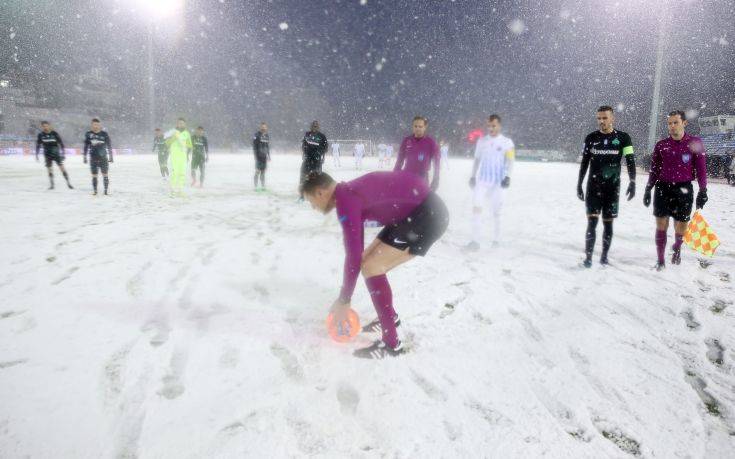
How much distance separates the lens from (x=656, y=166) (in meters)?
4.75

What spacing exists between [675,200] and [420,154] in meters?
3.07

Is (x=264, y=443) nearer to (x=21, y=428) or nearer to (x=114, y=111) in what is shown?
(x=21, y=428)

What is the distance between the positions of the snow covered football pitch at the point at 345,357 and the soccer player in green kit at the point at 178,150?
423cm

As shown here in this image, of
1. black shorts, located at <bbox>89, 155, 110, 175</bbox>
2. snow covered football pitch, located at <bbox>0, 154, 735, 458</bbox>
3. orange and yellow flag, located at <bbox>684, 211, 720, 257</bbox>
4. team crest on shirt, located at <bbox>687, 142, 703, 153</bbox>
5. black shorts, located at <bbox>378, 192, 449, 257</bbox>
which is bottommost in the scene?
snow covered football pitch, located at <bbox>0, 154, 735, 458</bbox>

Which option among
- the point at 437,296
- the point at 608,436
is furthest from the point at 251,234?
the point at 608,436

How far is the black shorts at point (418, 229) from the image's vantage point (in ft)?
8.06

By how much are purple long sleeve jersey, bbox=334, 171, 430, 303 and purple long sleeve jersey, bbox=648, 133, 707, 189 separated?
3699mm

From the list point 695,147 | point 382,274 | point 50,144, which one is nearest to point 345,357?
point 382,274

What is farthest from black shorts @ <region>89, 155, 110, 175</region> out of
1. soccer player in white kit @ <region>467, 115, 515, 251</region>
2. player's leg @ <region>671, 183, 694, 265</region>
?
player's leg @ <region>671, 183, 694, 265</region>

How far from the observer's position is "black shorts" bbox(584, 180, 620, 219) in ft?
14.6

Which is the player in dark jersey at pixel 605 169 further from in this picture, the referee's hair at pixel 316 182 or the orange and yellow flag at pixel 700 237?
the referee's hair at pixel 316 182

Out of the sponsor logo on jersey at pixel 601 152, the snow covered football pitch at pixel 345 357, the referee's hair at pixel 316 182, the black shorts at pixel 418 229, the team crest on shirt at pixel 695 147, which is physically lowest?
the snow covered football pitch at pixel 345 357

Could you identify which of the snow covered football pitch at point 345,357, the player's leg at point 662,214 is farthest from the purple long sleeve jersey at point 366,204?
the player's leg at point 662,214

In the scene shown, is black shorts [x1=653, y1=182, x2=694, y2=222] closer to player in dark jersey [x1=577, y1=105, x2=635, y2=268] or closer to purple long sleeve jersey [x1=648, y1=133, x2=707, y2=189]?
purple long sleeve jersey [x1=648, y1=133, x2=707, y2=189]
